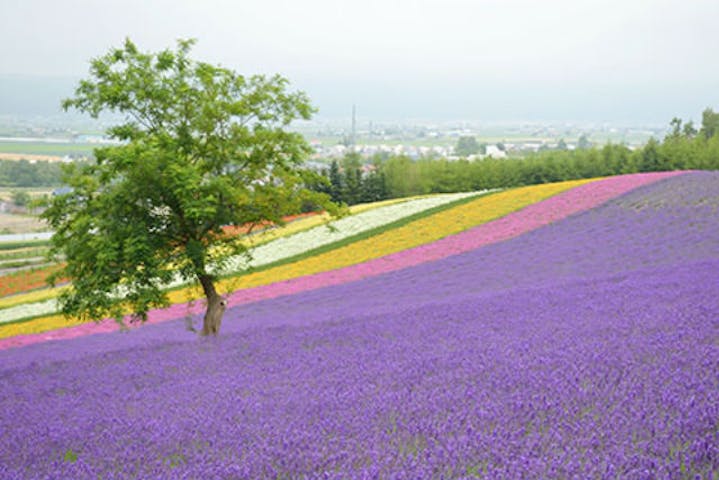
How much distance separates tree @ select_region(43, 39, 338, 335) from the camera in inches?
563

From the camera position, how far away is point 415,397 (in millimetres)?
6168

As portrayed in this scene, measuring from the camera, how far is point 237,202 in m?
15.0

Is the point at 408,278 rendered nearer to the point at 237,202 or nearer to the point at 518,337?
the point at 237,202

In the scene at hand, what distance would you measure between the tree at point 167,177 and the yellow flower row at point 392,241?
44.3ft

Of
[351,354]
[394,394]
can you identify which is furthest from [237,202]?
[394,394]

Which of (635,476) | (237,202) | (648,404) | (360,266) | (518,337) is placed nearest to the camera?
(635,476)

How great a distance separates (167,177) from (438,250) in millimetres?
20543

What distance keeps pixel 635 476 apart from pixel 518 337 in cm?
556

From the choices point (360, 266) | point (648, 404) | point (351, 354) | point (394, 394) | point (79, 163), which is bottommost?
point (360, 266)

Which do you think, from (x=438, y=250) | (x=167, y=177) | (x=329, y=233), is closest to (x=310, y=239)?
(x=329, y=233)

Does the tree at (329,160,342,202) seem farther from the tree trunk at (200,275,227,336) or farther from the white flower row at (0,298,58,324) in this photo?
the tree trunk at (200,275,227,336)

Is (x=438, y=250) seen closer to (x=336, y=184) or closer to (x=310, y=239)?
(x=310, y=239)

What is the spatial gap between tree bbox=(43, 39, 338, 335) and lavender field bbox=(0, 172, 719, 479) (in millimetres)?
2199

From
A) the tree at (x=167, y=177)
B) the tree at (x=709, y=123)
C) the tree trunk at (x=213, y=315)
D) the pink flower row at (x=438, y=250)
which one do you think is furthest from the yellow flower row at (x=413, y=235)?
the tree at (x=709, y=123)
